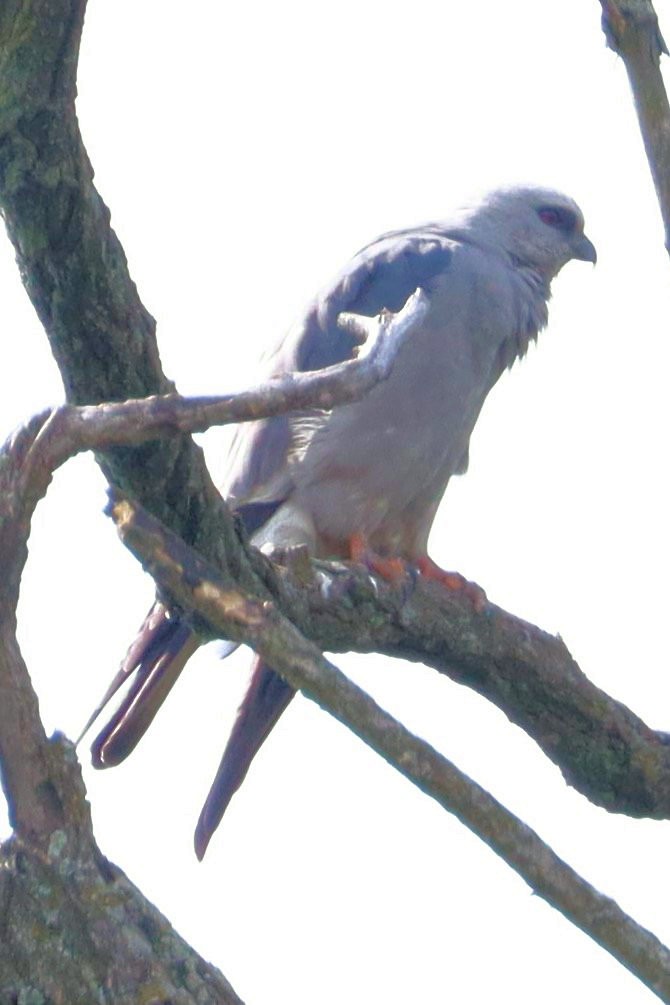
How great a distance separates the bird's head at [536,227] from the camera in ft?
20.7

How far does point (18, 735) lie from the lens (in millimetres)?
2416

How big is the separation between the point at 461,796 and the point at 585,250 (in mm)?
4672

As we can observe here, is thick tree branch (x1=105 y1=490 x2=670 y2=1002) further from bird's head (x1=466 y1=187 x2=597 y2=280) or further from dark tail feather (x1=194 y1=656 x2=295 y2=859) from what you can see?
bird's head (x1=466 y1=187 x2=597 y2=280)

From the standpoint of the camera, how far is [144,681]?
14.4 ft

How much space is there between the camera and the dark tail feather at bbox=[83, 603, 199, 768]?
430 centimetres

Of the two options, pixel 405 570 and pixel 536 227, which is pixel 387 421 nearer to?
pixel 405 570

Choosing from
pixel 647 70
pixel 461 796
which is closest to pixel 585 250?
pixel 647 70

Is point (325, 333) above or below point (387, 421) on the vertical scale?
above

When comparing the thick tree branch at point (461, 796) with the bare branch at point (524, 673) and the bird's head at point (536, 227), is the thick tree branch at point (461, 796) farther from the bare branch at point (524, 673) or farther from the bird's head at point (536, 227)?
the bird's head at point (536, 227)

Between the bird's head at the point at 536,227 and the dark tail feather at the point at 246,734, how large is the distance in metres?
2.18

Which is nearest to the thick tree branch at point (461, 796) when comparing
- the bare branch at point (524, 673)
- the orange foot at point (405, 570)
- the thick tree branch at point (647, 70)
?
the thick tree branch at point (647, 70)

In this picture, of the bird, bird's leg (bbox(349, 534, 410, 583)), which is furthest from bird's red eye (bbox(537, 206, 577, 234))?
bird's leg (bbox(349, 534, 410, 583))

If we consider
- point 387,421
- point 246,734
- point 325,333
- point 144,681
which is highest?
point 325,333

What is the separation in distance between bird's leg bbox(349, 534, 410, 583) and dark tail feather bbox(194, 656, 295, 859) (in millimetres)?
506
